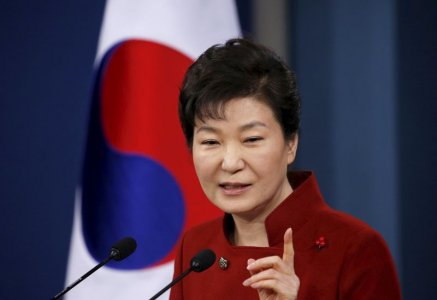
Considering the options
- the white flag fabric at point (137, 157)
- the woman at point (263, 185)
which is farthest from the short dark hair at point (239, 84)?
the white flag fabric at point (137, 157)

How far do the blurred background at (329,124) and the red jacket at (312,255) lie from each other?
34.5 inches

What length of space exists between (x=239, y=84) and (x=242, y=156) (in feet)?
0.49

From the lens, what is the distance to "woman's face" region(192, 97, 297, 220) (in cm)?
143

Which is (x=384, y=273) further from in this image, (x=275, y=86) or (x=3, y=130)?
(x=3, y=130)

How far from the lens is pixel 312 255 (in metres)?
1.45

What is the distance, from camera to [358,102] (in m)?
2.47

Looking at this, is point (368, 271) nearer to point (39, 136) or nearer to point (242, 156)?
point (242, 156)

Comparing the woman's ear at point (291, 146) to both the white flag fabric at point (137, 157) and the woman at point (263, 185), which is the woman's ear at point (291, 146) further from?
the white flag fabric at point (137, 157)

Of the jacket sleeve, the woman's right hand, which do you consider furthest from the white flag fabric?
the woman's right hand

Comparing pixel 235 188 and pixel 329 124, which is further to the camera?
pixel 329 124

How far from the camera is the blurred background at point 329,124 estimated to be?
2.36 m

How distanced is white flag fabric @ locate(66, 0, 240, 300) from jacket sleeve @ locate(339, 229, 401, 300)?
1.14 metres

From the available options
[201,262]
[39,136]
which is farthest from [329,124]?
[201,262]

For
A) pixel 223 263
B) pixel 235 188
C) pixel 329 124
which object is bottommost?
pixel 223 263
